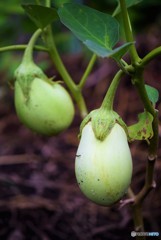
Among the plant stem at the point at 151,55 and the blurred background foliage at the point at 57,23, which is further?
the blurred background foliage at the point at 57,23

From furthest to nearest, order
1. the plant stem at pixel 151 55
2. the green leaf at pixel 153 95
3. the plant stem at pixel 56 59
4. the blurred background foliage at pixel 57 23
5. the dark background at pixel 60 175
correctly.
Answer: the blurred background foliage at pixel 57 23 → the dark background at pixel 60 175 → the plant stem at pixel 56 59 → the green leaf at pixel 153 95 → the plant stem at pixel 151 55

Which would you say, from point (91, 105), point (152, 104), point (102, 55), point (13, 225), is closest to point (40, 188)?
point (13, 225)

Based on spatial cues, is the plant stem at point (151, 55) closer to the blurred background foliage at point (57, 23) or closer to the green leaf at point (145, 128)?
the green leaf at point (145, 128)

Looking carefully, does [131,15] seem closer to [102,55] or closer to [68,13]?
[68,13]

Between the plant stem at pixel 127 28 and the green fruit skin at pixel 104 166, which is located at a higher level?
the plant stem at pixel 127 28

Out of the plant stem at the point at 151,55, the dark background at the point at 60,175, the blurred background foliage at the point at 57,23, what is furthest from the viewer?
the blurred background foliage at the point at 57,23

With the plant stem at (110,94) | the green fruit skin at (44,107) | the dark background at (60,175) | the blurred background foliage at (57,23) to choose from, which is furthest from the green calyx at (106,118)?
the blurred background foliage at (57,23)

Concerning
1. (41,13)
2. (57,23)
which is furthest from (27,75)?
(57,23)
